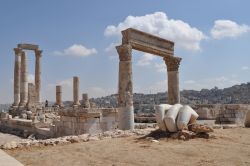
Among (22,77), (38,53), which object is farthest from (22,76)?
(38,53)

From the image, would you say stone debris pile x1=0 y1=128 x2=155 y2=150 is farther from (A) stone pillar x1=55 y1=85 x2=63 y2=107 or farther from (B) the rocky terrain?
(B) the rocky terrain

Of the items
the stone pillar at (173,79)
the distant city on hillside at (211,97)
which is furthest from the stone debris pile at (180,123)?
the distant city on hillside at (211,97)

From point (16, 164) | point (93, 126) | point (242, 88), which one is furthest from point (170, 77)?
point (242, 88)

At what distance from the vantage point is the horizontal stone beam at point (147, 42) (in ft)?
55.7

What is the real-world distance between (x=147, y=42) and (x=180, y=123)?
349 inches

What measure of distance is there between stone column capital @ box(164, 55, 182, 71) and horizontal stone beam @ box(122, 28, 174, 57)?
1.33ft

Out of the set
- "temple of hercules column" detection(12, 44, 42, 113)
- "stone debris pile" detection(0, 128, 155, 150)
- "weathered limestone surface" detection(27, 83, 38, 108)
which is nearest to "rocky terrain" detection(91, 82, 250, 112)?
"temple of hercules column" detection(12, 44, 42, 113)

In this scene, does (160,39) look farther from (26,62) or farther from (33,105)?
(26,62)

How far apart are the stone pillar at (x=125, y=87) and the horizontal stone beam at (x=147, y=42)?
70 centimetres

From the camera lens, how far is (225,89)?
95188mm

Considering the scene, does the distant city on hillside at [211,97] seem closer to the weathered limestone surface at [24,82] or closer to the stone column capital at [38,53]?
the stone column capital at [38,53]

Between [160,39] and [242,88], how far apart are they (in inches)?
2804

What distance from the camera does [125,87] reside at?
16391 mm

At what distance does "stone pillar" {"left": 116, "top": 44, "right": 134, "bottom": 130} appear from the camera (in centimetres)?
1625
